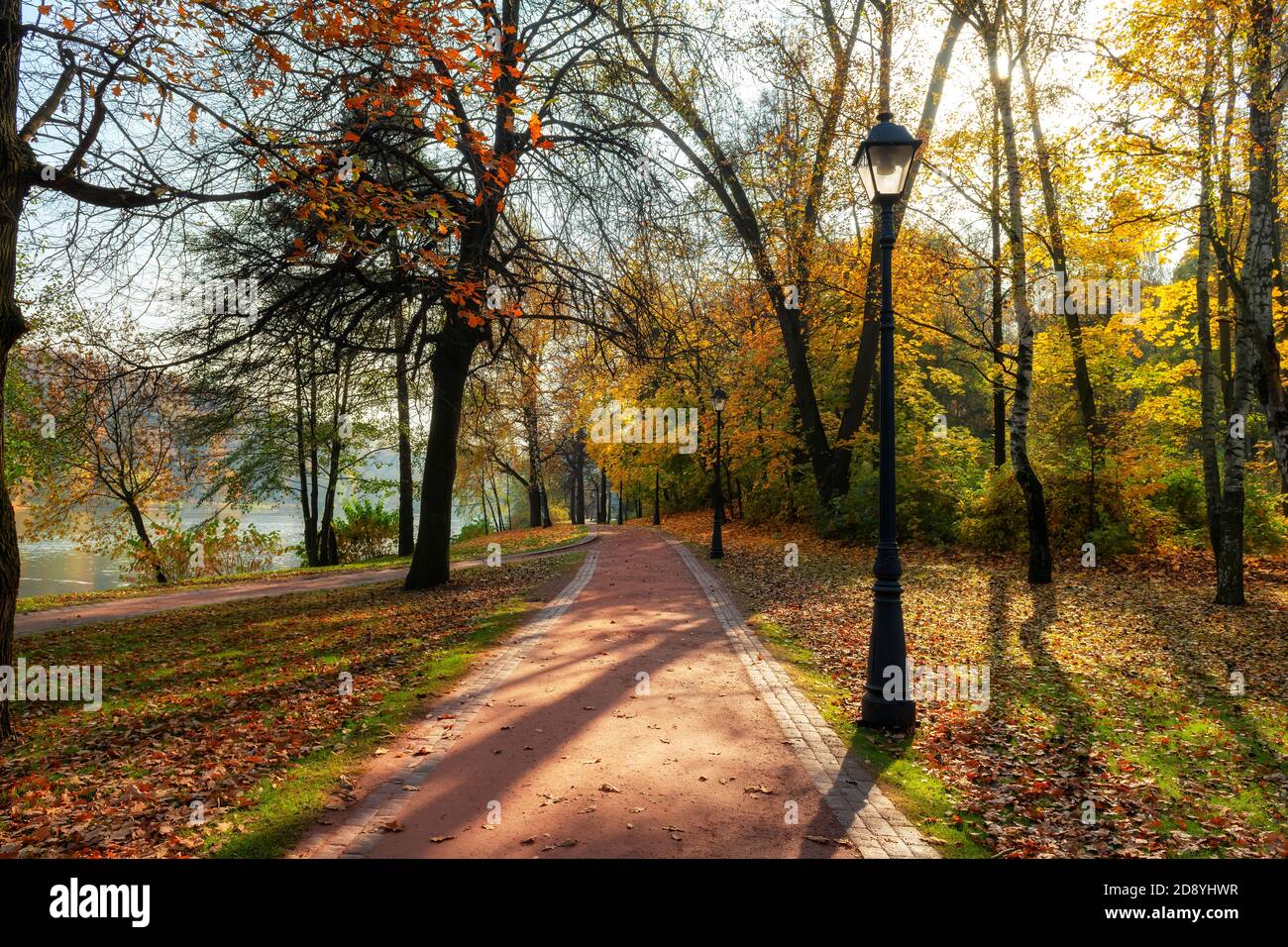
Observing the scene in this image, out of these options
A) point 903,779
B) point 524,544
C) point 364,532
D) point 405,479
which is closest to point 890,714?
point 903,779

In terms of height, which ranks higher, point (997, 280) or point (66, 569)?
point (997, 280)

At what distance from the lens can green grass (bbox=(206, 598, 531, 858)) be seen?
412 centimetres

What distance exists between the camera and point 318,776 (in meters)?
5.10

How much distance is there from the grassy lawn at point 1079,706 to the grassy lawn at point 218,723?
4.18 m

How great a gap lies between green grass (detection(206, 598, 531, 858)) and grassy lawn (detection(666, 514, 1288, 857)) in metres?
3.94

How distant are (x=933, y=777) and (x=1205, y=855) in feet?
5.35

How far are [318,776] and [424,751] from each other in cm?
78

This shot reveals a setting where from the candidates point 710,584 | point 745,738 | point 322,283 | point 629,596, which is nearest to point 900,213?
point 710,584

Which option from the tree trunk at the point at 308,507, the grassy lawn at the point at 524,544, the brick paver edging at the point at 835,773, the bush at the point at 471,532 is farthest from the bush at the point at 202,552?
the brick paver edging at the point at 835,773
